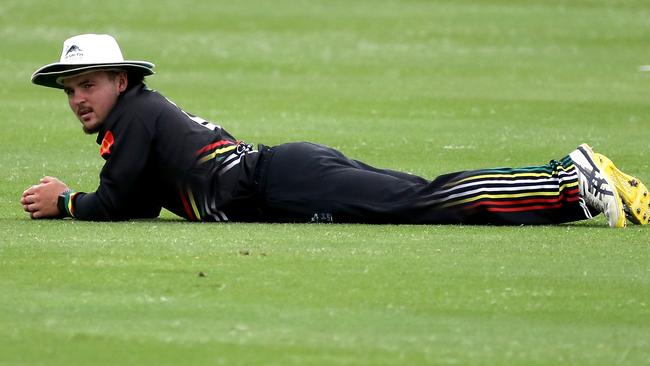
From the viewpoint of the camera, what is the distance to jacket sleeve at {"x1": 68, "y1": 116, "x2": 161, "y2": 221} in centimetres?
838

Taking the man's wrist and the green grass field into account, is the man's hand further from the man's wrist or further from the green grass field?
the green grass field

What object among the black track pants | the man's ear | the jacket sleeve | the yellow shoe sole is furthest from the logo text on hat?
the yellow shoe sole

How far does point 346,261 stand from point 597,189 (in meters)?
1.74

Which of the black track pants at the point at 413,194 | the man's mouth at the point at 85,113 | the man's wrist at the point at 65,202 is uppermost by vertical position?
the man's mouth at the point at 85,113

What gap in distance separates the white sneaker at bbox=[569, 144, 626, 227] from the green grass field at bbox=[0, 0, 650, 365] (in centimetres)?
12

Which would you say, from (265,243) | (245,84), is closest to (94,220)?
(265,243)

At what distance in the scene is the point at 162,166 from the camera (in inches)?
335

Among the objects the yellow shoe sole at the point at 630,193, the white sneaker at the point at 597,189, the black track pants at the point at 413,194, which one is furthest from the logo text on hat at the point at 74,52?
the yellow shoe sole at the point at 630,193

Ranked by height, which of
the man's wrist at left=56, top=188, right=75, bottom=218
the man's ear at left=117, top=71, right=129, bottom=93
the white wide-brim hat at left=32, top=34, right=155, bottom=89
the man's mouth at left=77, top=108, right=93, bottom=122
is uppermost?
A: the white wide-brim hat at left=32, top=34, right=155, bottom=89

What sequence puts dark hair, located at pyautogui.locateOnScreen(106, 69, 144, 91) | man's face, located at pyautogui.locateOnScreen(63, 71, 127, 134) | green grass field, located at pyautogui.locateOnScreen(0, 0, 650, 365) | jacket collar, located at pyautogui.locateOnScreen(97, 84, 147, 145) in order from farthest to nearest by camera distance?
dark hair, located at pyautogui.locateOnScreen(106, 69, 144, 91) < man's face, located at pyautogui.locateOnScreen(63, 71, 127, 134) < jacket collar, located at pyautogui.locateOnScreen(97, 84, 147, 145) < green grass field, located at pyautogui.locateOnScreen(0, 0, 650, 365)

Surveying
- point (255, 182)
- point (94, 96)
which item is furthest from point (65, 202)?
point (255, 182)

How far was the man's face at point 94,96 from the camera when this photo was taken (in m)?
8.59

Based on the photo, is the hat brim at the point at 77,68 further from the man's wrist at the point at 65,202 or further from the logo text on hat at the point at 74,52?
the man's wrist at the point at 65,202

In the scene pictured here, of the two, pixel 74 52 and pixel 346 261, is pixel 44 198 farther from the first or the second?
pixel 346 261
